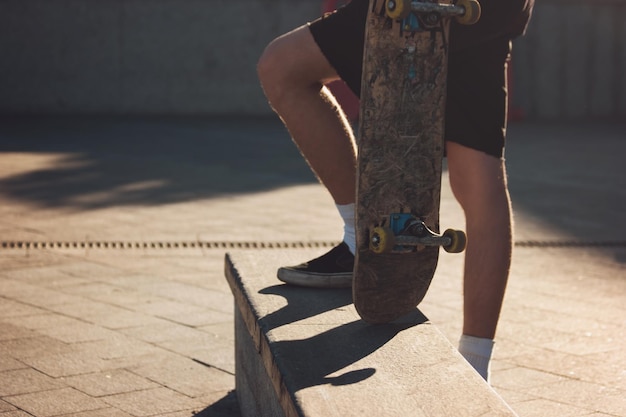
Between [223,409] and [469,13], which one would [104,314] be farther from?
[469,13]

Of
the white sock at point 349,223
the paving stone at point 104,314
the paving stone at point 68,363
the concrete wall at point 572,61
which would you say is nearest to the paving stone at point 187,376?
the paving stone at point 68,363

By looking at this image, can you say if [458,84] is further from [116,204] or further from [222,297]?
[116,204]

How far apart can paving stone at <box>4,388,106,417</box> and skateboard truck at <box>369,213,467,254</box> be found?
A: 0.95m

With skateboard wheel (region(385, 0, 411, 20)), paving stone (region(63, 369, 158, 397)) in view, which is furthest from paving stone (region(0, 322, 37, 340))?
skateboard wheel (region(385, 0, 411, 20))

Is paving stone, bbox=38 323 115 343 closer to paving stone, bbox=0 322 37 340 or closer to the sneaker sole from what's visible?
paving stone, bbox=0 322 37 340

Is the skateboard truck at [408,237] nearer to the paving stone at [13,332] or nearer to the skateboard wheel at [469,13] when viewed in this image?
the skateboard wheel at [469,13]

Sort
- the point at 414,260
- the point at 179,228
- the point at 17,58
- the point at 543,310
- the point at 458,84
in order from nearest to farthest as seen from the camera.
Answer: the point at 414,260 → the point at 458,84 → the point at 543,310 → the point at 179,228 → the point at 17,58

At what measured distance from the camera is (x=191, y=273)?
437cm

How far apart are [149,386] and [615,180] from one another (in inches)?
229

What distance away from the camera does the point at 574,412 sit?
8.87 feet

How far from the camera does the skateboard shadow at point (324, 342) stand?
78.4 inches

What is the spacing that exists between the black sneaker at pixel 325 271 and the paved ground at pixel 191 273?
40 centimetres

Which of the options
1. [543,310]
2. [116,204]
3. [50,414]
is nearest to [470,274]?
[50,414]

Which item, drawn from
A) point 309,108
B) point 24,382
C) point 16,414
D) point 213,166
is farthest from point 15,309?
point 213,166
